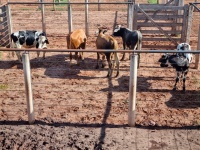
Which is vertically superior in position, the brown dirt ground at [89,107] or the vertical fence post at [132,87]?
the vertical fence post at [132,87]

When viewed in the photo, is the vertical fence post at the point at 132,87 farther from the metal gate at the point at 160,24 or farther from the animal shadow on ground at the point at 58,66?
the metal gate at the point at 160,24

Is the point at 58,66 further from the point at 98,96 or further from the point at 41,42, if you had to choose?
the point at 98,96

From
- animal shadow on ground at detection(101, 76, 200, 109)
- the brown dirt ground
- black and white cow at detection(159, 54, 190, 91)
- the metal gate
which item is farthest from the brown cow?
black and white cow at detection(159, 54, 190, 91)

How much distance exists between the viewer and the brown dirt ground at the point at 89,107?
672 cm

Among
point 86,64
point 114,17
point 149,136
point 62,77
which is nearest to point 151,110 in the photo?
point 149,136

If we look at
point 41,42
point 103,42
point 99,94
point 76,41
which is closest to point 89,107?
point 99,94

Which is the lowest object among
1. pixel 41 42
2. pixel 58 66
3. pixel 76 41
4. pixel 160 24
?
pixel 58 66

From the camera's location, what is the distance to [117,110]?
26.7ft

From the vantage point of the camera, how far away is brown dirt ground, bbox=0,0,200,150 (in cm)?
672

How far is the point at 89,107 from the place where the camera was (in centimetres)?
831

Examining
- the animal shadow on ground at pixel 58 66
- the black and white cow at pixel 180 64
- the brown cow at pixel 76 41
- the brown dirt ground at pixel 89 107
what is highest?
the brown cow at pixel 76 41

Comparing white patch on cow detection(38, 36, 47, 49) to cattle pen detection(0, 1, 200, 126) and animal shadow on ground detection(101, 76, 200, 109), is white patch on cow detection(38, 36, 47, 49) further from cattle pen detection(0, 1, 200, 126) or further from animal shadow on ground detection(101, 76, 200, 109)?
animal shadow on ground detection(101, 76, 200, 109)

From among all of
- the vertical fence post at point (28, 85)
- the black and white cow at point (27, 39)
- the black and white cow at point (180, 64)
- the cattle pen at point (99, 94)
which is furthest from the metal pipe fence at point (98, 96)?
the black and white cow at point (27, 39)

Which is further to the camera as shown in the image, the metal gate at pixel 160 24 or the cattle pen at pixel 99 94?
the metal gate at pixel 160 24
